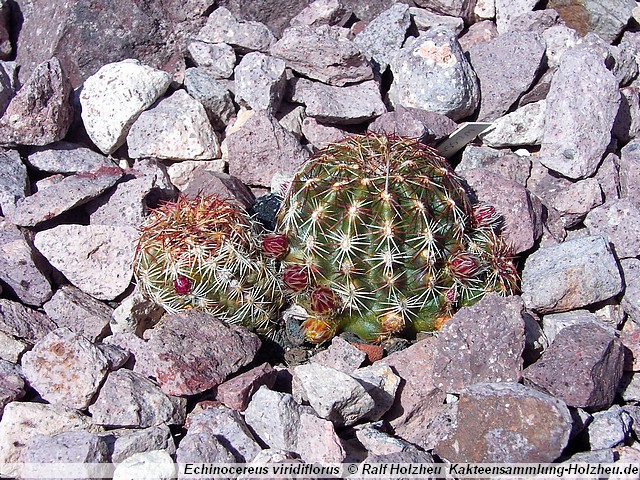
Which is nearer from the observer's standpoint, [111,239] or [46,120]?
[111,239]

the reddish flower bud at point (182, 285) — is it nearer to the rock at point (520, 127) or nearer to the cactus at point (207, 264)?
the cactus at point (207, 264)

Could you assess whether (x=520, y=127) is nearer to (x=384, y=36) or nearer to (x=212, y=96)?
(x=384, y=36)

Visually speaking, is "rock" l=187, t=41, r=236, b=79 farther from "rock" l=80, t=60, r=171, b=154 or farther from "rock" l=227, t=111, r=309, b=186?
"rock" l=227, t=111, r=309, b=186

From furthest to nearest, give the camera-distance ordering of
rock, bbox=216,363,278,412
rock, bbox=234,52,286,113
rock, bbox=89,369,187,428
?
rock, bbox=234,52,286,113 < rock, bbox=216,363,278,412 < rock, bbox=89,369,187,428

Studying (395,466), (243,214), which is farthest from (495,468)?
(243,214)

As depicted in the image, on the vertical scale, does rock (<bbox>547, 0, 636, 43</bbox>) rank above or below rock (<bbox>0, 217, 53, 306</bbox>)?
above

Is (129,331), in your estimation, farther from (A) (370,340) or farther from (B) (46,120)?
(B) (46,120)

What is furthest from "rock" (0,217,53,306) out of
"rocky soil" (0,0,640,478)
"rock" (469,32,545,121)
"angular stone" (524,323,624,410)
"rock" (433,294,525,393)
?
"rock" (469,32,545,121)
